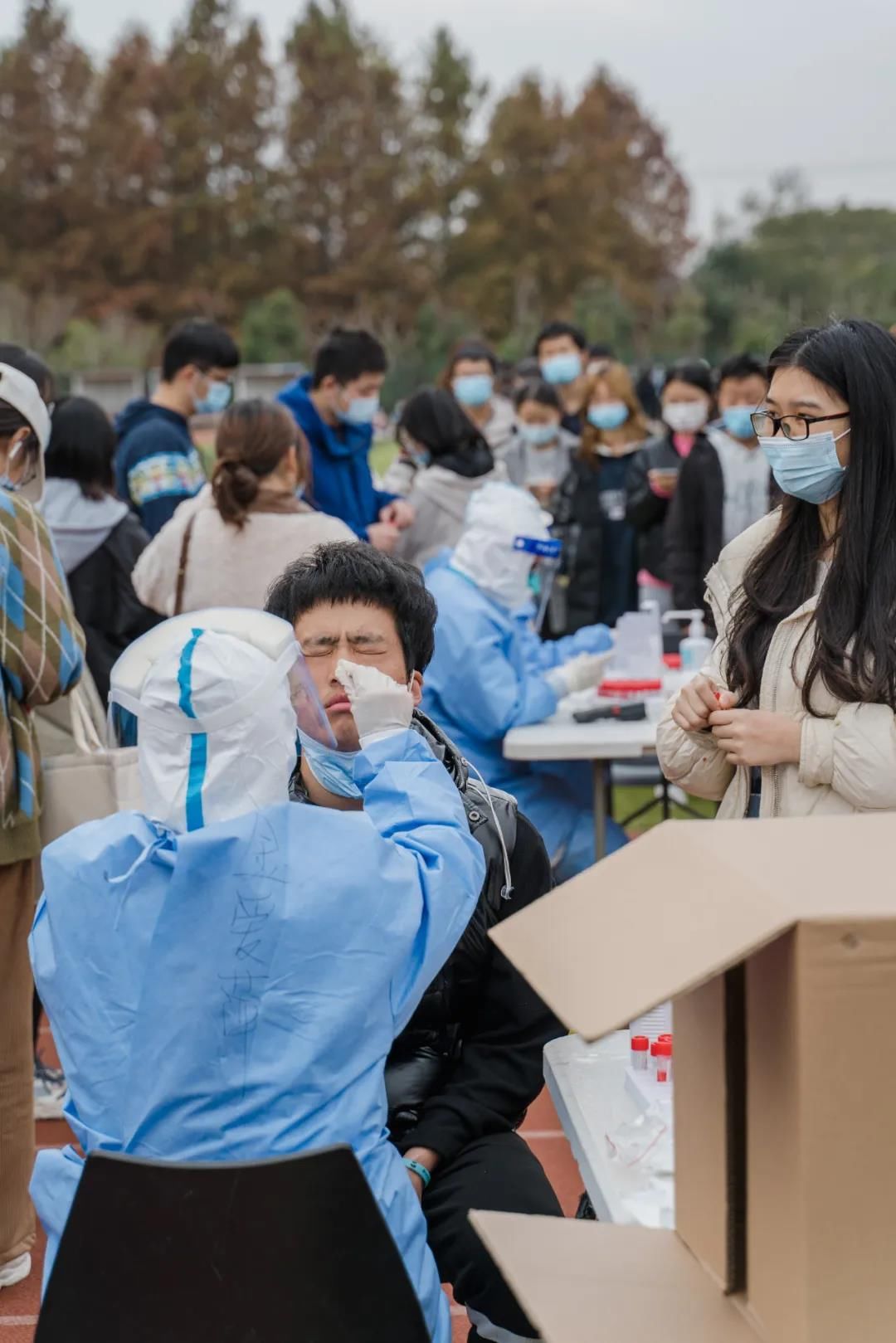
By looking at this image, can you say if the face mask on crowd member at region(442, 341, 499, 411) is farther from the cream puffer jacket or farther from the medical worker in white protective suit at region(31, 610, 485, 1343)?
the medical worker in white protective suit at region(31, 610, 485, 1343)

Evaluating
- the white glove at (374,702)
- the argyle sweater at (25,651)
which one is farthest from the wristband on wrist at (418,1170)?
the argyle sweater at (25,651)

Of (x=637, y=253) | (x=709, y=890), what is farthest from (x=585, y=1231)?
(x=637, y=253)

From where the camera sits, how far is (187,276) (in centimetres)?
4316

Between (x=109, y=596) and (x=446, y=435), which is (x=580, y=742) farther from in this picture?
(x=446, y=435)

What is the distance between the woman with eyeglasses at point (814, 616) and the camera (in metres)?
2.39

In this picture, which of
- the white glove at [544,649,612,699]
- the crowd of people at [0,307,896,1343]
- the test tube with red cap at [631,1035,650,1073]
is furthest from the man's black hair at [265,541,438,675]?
the white glove at [544,649,612,699]

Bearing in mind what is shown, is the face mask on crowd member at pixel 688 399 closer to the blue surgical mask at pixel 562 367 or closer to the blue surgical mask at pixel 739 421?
the blue surgical mask at pixel 739 421

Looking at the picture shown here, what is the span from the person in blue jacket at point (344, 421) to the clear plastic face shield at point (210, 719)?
3.64 metres

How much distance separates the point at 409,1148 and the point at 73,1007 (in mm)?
706

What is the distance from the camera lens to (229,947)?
1.65 m

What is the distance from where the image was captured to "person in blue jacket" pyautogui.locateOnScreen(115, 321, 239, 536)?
17.1 ft

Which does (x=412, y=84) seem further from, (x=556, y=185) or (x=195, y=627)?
(x=195, y=627)

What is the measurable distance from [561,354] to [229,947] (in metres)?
6.99

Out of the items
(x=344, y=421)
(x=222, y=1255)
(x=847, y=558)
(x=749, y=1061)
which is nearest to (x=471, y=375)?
(x=344, y=421)
